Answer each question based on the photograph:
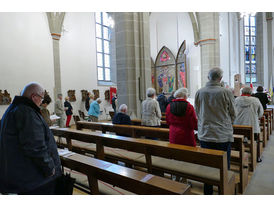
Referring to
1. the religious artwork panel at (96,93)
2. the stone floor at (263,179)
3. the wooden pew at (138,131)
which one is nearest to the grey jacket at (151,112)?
the wooden pew at (138,131)

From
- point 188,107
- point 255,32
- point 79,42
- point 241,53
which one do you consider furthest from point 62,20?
point 255,32

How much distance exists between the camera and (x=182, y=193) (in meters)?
1.30

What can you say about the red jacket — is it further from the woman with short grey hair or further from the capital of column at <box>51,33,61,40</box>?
the capital of column at <box>51,33,61,40</box>

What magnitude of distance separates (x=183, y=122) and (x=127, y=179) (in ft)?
4.71

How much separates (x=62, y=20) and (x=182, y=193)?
10320mm

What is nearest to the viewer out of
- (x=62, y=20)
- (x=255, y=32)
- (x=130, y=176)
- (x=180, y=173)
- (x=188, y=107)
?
(x=130, y=176)

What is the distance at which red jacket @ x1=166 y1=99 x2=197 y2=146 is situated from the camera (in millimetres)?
2717

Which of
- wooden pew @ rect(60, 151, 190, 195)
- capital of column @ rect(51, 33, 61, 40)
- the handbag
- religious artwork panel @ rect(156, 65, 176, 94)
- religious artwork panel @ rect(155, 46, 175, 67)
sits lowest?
the handbag

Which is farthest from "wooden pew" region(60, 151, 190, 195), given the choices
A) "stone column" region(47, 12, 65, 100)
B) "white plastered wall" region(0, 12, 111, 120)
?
"stone column" region(47, 12, 65, 100)

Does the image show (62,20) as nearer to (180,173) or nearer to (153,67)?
(153,67)

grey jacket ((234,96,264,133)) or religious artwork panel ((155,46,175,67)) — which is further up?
religious artwork panel ((155,46,175,67))

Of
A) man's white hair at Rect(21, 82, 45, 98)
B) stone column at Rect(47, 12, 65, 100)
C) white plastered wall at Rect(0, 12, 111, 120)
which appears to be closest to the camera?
man's white hair at Rect(21, 82, 45, 98)

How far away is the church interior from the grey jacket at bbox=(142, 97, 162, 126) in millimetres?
466

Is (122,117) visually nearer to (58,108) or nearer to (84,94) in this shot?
(58,108)
